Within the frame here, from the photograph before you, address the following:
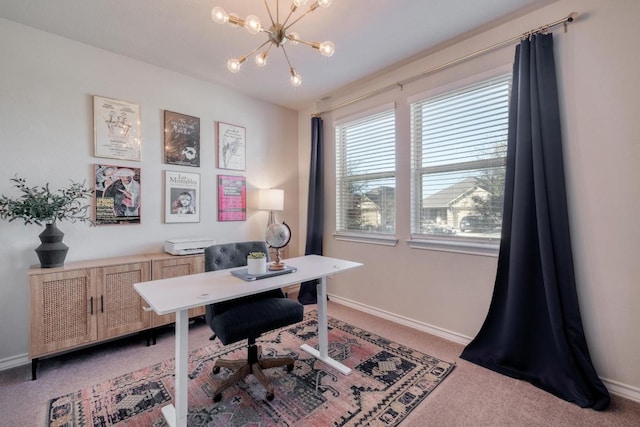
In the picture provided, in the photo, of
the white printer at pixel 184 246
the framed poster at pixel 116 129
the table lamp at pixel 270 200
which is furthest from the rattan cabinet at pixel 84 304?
the table lamp at pixel 270 200

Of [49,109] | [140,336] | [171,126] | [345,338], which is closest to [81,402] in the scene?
[140,336]

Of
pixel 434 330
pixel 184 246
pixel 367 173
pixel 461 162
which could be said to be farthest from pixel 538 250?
pixel 184 246

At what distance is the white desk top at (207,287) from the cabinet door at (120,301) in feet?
2.82

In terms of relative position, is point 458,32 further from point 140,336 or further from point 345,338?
point 140,336

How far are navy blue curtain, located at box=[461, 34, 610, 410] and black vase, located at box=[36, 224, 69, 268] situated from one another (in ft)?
10.7

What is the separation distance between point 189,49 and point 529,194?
297 centimetres

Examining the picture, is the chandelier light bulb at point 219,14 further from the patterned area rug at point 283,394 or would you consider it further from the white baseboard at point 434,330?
the white baseboard at point 434,330

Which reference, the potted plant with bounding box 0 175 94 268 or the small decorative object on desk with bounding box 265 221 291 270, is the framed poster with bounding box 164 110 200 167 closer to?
the potted plant with bounding box 0 175 94 268

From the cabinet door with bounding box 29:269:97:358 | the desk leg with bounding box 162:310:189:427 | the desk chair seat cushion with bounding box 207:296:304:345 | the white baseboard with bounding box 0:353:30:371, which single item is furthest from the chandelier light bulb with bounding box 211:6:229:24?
the white baseboard with bounding box 0:353:30:371

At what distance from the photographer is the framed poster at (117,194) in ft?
8.43

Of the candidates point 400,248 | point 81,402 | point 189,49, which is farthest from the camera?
point 400,248

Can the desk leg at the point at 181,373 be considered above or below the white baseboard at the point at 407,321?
above

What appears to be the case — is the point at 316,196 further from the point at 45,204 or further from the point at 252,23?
the point at 45,204

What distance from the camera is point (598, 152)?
74.5 inches
